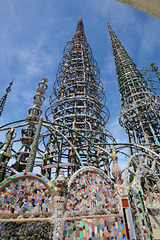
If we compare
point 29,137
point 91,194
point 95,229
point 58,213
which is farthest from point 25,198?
point 29,137

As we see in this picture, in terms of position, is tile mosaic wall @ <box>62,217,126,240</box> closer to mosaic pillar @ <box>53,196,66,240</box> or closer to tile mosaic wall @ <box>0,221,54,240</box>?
mosaic pillar @ <box>53,196,66,240</box>

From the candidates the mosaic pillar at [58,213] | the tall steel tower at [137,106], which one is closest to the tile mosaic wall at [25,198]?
the mosaic pillar at [58,213]

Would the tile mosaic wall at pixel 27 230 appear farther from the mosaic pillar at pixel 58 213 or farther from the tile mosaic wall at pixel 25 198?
the tile mosaic wall at pixel 25 198

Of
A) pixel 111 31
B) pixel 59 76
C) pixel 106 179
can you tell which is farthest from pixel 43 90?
pixel 111 31

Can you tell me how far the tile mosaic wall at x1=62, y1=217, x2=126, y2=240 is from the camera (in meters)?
4.05

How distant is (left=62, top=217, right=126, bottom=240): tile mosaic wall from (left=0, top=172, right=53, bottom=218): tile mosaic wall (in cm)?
82

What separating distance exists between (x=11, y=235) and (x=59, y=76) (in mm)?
23358

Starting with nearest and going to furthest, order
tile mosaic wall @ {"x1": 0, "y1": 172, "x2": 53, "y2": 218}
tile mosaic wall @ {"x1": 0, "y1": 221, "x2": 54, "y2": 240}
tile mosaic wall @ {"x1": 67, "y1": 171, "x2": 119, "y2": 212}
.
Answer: tile mosaic wall @ {"x1": 0, "y1": 221, "x2": 54, "y2": 240} → tile mosaic wall @ {"x1": 0, "y1": 172, "x2": 53, "y2": 218} → tile mosaic wall @ {"x1": 67, "y1": 171, "x2": 119, "y2": 212}

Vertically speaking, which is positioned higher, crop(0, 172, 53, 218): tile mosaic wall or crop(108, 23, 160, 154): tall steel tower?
crop(108, 23, 160, 154): tall steel tower

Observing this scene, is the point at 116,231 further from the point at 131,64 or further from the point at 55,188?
the point at 131,64

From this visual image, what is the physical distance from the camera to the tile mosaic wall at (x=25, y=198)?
3850mm

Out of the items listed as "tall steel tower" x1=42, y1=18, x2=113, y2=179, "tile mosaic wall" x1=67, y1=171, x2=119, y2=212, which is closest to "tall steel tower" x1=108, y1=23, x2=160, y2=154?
"tall steel tower" x1=42, y1=18, x2=113, y2=179

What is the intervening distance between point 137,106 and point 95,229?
26231mm

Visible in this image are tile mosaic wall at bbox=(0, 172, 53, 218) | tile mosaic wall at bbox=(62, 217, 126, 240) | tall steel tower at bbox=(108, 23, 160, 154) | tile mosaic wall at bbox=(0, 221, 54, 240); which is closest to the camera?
tile mosaic wall at bbox=(0, 221, 54, 240)
